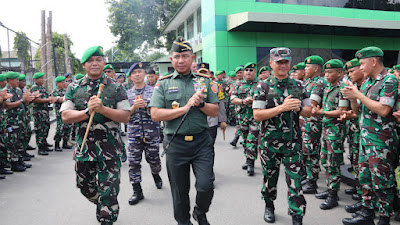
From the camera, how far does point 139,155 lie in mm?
4875

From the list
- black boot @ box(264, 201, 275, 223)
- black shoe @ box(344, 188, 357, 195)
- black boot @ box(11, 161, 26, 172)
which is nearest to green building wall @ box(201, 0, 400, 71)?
black boot @ box(11, 161, 26, 172)

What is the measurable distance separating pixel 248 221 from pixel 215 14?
48.1 feet

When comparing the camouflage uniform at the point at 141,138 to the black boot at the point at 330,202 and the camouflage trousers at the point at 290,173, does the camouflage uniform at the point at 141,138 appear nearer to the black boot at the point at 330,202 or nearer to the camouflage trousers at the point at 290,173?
the camouflage trousers at the point at 290,173

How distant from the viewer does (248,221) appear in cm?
390

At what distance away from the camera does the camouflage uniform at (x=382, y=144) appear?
342 cm

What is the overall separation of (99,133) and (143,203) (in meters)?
1.74

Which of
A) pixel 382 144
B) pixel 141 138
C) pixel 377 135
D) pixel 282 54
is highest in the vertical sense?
pixel 282 54

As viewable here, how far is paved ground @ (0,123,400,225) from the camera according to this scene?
4035 mm

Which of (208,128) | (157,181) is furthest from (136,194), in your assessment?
(208,128)

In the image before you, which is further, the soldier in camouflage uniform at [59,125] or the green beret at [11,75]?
the soldier in camouflage uniform at [59,125]

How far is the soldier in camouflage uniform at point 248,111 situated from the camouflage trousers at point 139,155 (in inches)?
80.1

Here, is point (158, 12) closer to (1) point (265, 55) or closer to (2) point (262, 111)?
(1) point (265, 55)

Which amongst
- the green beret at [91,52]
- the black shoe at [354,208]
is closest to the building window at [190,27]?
the green beret at [91,52]

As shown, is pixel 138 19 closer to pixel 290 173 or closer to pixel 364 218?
pixel 290 173
